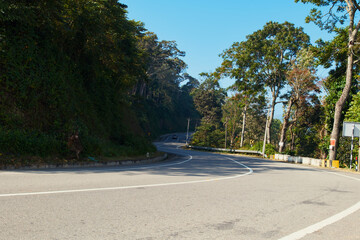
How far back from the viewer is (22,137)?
38.1 feet

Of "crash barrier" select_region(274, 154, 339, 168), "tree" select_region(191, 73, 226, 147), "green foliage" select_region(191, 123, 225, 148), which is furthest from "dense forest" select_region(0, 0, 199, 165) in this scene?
"tree" select_region(191, 73, 226, 147)

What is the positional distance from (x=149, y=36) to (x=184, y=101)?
175ft

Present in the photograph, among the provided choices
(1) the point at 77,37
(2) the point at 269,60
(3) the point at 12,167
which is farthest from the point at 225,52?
(3) the point at 12,167

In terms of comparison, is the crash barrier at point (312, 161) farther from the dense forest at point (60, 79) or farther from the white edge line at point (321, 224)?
the white edge line at point (321, 224)

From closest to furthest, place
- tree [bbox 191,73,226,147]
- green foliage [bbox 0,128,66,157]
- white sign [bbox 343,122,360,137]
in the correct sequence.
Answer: green foliage [bbox 0,128,66,157], white sign [bbox 343,122,360,137], tree [bbox 191,73,226,147]

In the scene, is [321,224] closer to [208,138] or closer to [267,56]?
[267,56]

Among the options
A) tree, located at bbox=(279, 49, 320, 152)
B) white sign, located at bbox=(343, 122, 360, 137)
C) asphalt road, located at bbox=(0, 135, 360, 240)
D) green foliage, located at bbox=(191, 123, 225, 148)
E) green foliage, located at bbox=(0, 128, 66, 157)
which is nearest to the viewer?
asphalt road, located at bbox=(0, 135, 360, 240)

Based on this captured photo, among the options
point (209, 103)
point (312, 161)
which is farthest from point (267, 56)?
point (209, 103)

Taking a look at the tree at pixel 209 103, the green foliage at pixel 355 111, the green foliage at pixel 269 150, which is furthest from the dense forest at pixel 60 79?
the tree at pixel 209 103

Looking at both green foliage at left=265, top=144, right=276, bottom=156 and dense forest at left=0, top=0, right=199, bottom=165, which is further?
green foliage at left=265, top=144, right=276, bottom=156

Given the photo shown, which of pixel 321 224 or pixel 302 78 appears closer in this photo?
pixel 321 224

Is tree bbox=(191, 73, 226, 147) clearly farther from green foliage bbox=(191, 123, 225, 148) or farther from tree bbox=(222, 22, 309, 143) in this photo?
tree bbox=(222, 22, 309, 143)

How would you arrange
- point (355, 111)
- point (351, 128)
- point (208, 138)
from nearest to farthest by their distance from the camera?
1. point (351, 128)
2. point (355, 111)
3. point (208, 138)

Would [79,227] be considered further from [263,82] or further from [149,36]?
[149,36]
